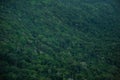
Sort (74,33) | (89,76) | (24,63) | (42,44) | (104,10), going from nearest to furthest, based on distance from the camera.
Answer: (24,63), (89,76), (42,44), (74,33), (104,10)

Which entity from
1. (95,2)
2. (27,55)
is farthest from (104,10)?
(27,55)

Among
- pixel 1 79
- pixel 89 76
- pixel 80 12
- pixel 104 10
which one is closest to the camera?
pixel 1 79

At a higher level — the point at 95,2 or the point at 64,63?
the point at 95,2

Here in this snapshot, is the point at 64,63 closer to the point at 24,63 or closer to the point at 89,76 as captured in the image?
the point at 89,76

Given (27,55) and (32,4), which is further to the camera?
(32,4)

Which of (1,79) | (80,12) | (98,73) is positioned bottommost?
(98,73)

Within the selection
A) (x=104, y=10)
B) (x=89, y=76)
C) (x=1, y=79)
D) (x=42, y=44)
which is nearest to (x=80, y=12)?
(x=104, y=10)
